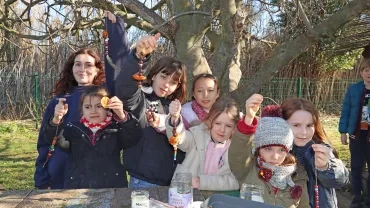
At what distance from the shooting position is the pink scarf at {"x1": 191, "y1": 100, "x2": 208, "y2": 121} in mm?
2615

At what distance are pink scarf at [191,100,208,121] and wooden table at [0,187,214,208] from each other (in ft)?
1.96

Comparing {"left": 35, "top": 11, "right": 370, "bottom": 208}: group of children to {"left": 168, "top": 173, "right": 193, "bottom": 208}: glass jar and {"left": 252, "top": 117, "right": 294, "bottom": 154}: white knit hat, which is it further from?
{"left": 168, "top": 173, "right": 193, "bottom": 208}: glass jar

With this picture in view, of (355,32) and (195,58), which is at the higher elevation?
(355,32)

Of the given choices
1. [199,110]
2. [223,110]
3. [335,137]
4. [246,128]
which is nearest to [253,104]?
[246,128]

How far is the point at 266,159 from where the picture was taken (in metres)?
2.12

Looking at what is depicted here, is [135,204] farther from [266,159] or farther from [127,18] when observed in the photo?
[127,18]

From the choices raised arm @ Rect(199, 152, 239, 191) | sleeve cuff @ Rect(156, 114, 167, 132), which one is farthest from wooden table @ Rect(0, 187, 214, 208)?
sleeve cuff @ Rect(156, 114, 167, 132)

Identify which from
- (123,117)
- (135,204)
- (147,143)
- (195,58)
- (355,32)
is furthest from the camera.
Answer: (355,32)

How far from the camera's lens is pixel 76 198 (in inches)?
77.9

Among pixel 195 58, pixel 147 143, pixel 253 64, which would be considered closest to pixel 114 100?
pixel 147 143

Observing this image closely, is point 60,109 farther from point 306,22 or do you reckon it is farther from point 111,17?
point 306,22

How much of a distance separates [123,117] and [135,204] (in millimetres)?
625

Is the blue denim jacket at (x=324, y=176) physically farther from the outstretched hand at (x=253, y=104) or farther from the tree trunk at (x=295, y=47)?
the tree trunk at (x=295, y=47)

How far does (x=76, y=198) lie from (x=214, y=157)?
0.79 metres
